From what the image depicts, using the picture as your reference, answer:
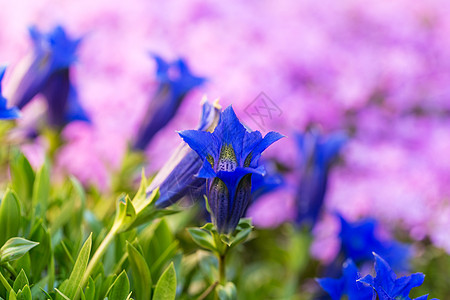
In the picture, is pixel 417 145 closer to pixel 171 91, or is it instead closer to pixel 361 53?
pixel 361 53

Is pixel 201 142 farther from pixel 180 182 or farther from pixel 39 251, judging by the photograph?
pixel 39 251

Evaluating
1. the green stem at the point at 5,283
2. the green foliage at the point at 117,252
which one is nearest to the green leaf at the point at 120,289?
the green foliage at the point at 117,252

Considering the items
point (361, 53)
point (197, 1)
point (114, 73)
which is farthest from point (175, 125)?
point (361, 53)

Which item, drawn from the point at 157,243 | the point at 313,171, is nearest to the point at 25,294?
the point at 157,243

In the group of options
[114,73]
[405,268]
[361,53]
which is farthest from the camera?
[361,53]

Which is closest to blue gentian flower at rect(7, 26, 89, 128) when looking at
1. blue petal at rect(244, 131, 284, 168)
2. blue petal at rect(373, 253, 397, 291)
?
blue petal at rect(244, 131, 284, 168)

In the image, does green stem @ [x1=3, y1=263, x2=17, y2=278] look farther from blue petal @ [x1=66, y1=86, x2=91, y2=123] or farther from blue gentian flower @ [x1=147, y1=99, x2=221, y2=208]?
blue petal @ [x1=66, y1=86, x2=91, y2=123]

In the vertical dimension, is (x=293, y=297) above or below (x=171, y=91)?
below

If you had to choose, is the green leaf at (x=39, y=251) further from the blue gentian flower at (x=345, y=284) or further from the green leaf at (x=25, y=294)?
the blue gentian flower at (x=345, y=284)
